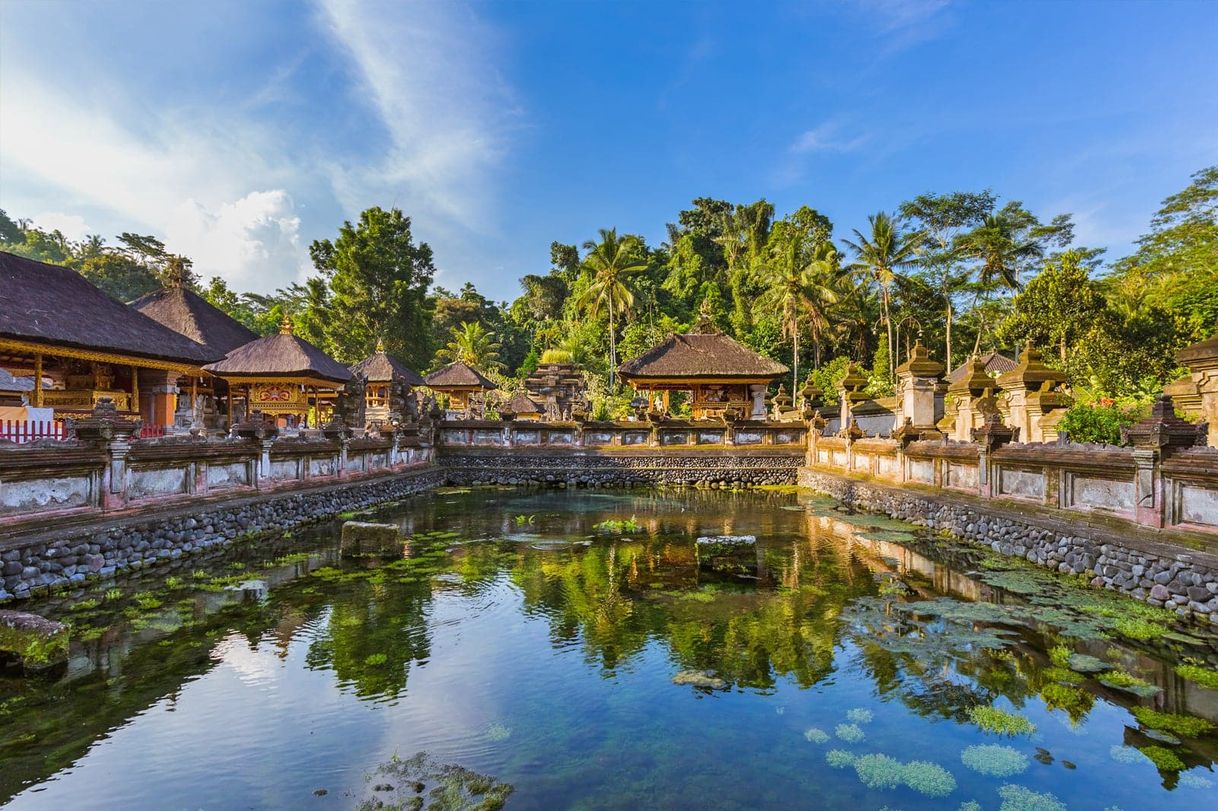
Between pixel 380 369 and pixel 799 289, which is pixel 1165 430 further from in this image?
pixel 799 289

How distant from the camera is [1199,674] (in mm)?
5656

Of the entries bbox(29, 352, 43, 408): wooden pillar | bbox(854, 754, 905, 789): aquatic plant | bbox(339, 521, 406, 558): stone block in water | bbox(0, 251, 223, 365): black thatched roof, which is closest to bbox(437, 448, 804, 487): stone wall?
bbox(0, 251, 223, 365): black thatched roof

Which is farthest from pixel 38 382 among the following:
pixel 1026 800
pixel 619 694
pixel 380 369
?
pixel 1026 800

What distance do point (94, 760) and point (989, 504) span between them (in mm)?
12748

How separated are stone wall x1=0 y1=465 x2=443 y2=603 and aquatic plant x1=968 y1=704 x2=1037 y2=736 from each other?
10.9 meters

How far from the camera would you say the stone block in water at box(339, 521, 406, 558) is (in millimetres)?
11383

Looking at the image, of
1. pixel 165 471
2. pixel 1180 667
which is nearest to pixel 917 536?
pixel 1180 667

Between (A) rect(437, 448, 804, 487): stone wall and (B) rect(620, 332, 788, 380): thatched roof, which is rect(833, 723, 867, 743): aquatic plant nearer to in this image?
(A) rect(437, 448, 804, 487): stone wall

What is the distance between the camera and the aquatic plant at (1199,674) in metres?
5.51

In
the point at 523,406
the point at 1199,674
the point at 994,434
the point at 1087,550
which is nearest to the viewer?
the point at 1199,674

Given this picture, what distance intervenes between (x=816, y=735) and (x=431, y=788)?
9.86 ft

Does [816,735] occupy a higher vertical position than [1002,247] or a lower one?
lower

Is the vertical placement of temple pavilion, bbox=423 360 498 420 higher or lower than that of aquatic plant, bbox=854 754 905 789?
higher

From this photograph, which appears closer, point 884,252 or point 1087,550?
point 1087,550
